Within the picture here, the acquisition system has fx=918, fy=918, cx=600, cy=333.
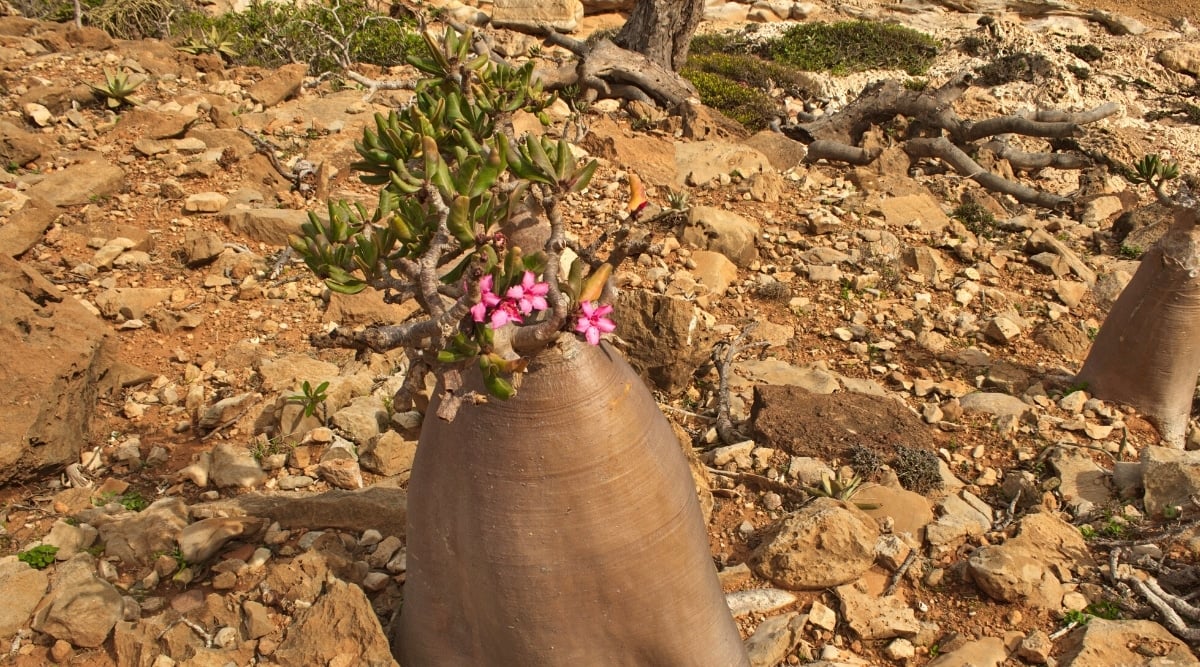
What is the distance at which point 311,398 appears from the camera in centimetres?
383

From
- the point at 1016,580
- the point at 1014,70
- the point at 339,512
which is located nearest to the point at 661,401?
the point at 339,512

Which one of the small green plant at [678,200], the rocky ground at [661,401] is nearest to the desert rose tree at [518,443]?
the rocky ground at [661,401]

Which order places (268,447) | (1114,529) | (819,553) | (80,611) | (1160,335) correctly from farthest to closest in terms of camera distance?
1. (1160,335)
2. (268,447)
3. (1114,529)
4. (819,553)
5. (80,611)

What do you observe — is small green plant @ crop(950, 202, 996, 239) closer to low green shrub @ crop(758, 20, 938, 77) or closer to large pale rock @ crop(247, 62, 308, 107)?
large pale rock @ crop(247, 62, 308, 107)

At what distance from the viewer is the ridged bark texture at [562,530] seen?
6.99 feet

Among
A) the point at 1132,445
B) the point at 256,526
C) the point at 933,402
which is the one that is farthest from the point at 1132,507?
the point at 256,526

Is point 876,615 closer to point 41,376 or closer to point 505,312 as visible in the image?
point 505,312

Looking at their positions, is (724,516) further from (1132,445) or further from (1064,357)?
(1064,357)

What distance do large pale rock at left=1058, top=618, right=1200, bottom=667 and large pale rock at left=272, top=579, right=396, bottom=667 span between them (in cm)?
207

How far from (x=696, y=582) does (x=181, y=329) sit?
3514mm

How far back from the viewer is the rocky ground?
2975 mm

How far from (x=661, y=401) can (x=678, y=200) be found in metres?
2.24

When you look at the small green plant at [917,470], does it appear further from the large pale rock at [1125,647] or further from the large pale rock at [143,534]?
the large pale rock at [143,534]

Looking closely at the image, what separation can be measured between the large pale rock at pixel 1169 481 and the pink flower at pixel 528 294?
2.92m
